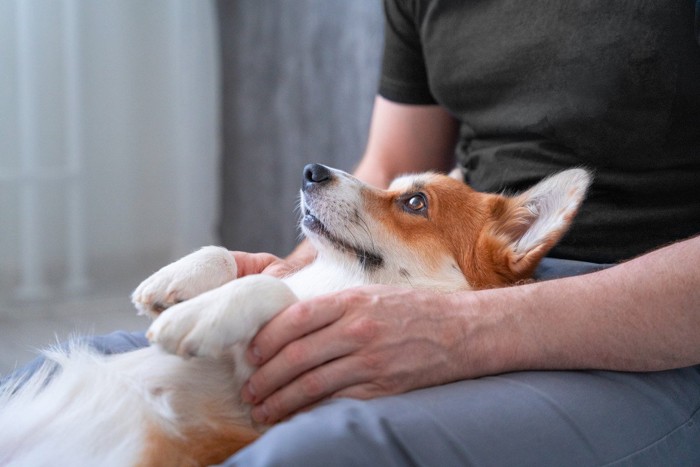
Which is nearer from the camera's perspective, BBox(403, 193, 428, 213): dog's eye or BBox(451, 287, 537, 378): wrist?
BBox(451, 287, 537, 378): wrist

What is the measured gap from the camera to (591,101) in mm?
1191

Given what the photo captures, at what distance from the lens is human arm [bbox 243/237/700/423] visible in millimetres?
878

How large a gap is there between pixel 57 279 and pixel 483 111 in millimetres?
2285

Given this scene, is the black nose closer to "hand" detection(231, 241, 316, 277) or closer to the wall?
"hand" detection(231, 241, 316, 277)

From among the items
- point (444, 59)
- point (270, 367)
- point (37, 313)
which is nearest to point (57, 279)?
point (37, 313)

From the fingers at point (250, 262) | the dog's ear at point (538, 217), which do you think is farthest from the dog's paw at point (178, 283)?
the dog's ear at point (538, 217)

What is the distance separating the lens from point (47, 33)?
112 inches

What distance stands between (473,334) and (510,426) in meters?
0.14

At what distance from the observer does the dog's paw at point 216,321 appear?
0.85 meters

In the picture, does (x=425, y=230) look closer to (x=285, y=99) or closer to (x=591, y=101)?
(x=591, y=101)

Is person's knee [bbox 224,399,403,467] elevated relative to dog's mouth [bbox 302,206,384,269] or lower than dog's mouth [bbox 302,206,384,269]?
lower

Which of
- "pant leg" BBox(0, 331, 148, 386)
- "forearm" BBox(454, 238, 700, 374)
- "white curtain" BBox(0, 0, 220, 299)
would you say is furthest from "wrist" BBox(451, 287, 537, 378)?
"white curtain" BBox(0, 0, 220, 299)

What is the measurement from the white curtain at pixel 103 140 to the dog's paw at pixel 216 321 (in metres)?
2.24

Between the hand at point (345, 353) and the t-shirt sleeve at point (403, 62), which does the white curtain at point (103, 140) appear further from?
the hand at point (345, 353)
